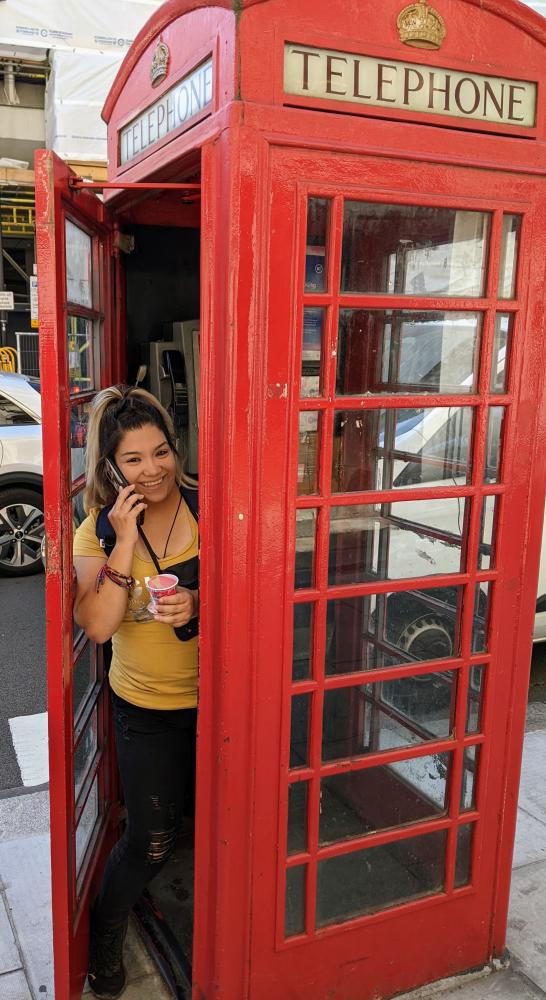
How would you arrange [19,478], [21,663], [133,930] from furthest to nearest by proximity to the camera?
[19,478], [21,663], [133,930]

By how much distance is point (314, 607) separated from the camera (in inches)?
80.4

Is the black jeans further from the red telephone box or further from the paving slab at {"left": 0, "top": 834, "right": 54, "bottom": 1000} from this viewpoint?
the paving slab at {"left": 0, "top": 834, "right": 54, "bottom": 1000}

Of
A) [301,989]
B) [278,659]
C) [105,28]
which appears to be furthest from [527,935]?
[105,28]

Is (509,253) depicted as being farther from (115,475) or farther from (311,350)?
(115,475)

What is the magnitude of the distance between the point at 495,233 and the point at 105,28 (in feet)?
35.7

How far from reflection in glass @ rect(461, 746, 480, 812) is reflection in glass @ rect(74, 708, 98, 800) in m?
1.14

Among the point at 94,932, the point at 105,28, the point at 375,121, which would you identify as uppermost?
the point at 105,28

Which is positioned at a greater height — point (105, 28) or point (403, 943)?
point (105, 28)

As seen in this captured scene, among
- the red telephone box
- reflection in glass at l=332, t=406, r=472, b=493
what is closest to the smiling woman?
the red telephone box

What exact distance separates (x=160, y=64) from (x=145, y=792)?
197 centimetres

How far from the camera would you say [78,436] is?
2.33 metres

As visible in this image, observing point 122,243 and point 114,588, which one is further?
point 122,243

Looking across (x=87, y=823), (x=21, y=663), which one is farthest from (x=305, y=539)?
(x=21, y=663)

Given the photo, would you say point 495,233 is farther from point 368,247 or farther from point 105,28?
point 105,28
